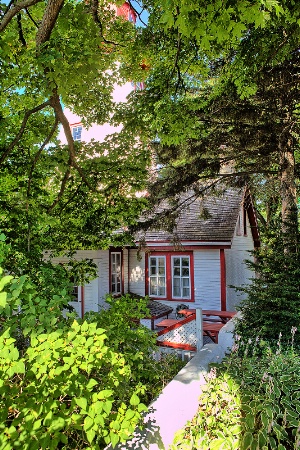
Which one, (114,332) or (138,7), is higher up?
(138,7)

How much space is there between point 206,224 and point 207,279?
2308 mm

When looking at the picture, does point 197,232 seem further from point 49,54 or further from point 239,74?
point 49,54

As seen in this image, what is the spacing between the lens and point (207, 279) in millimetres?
11562

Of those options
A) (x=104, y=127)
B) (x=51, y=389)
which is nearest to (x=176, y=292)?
(x=51, y=389)

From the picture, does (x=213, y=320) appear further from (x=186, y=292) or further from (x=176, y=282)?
(x=176, y=282)

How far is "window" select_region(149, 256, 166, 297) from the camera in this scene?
42.0ft

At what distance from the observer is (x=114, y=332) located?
144 inches

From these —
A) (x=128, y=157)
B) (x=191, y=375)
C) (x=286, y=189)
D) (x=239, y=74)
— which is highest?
(x=239, y=74)

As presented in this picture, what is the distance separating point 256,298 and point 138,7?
300 inches

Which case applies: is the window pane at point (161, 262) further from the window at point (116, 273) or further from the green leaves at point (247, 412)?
the green leaves at point (247, 412)

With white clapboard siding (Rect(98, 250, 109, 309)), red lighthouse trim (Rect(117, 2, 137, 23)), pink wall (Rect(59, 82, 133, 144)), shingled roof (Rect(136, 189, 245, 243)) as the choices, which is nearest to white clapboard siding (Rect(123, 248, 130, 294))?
white clapboard siding (Rect(98, 250, 109, 309))

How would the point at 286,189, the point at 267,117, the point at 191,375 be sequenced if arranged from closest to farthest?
the point at 191,375
the point at 267,117
the point at 286,189

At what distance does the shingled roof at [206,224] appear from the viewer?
438 inches

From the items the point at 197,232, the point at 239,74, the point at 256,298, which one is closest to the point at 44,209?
the point at 239,74
